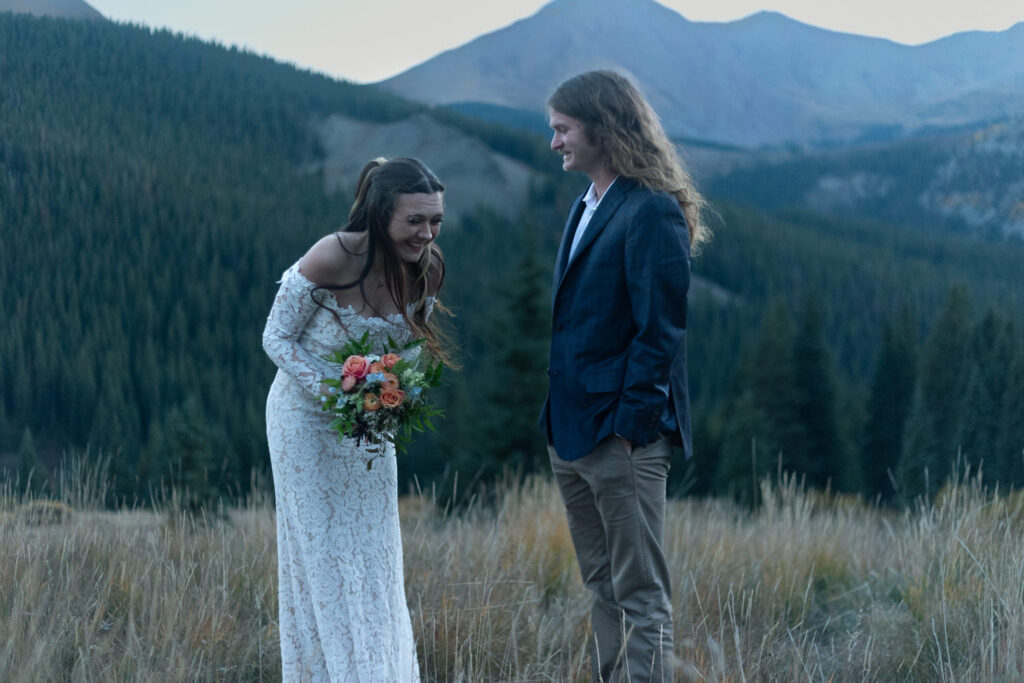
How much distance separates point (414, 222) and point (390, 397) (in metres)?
0.63

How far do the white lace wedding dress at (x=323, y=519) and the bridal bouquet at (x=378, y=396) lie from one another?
158 mm

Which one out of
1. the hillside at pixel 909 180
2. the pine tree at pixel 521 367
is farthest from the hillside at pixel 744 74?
the pine tree at pixel 521 367

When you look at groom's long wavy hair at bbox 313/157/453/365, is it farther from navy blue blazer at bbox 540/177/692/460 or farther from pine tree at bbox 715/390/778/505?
pine tree at bbox 715/390/778/505

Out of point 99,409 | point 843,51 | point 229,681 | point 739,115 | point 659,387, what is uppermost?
point 843,51

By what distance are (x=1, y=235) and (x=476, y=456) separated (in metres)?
24.5

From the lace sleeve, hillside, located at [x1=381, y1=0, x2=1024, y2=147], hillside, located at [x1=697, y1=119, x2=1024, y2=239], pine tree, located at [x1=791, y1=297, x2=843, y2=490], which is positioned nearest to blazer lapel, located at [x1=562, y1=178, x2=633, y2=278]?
the lace sleeve

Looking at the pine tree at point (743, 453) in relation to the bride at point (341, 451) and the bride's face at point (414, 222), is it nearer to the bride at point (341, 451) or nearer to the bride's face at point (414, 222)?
the bride at point (341, 451)

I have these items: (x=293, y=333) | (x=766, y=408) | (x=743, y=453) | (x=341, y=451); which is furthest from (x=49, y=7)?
(x=766, y=408)

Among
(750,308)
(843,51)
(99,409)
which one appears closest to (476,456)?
(99,409)

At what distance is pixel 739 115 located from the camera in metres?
113

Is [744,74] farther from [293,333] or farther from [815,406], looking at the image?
[293,333]

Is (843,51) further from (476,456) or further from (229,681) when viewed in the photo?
(229,681)

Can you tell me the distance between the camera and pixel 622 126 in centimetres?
271

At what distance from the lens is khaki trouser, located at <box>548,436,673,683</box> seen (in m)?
2.61
